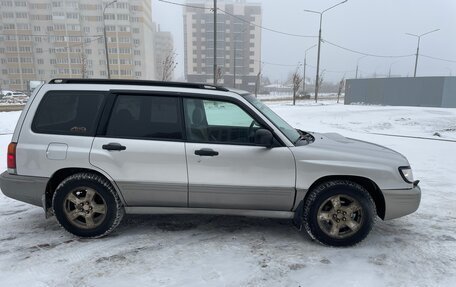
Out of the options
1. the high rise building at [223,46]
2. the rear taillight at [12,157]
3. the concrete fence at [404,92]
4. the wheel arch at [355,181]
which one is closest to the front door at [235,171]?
the wheel arch at [355,181]

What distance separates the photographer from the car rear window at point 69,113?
12.6 ft

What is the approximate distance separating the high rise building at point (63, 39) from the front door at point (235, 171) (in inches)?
3192

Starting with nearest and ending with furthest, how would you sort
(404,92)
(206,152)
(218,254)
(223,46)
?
(218,254) < (206,152) < (404,92) < (223,46)

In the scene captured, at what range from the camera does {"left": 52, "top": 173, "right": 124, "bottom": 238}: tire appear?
12.5 ft

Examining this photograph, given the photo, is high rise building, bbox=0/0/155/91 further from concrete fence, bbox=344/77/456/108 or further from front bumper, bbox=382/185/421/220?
front bumper, bbox=382/185/421/220

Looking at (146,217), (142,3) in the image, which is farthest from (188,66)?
(146,217)

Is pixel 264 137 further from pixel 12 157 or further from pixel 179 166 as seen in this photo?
pixel 12 157

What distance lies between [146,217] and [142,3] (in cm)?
8734

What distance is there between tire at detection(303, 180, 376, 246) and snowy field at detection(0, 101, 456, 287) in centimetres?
15

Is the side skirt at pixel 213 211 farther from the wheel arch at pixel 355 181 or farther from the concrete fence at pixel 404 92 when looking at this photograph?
the concrete fence at pixel 404 92

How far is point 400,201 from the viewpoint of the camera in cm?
372

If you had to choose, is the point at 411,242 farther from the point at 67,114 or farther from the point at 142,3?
the point at 142,3

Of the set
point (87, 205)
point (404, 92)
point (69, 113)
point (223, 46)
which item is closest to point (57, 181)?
point (87, 205)

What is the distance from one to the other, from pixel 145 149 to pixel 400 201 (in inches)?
113
